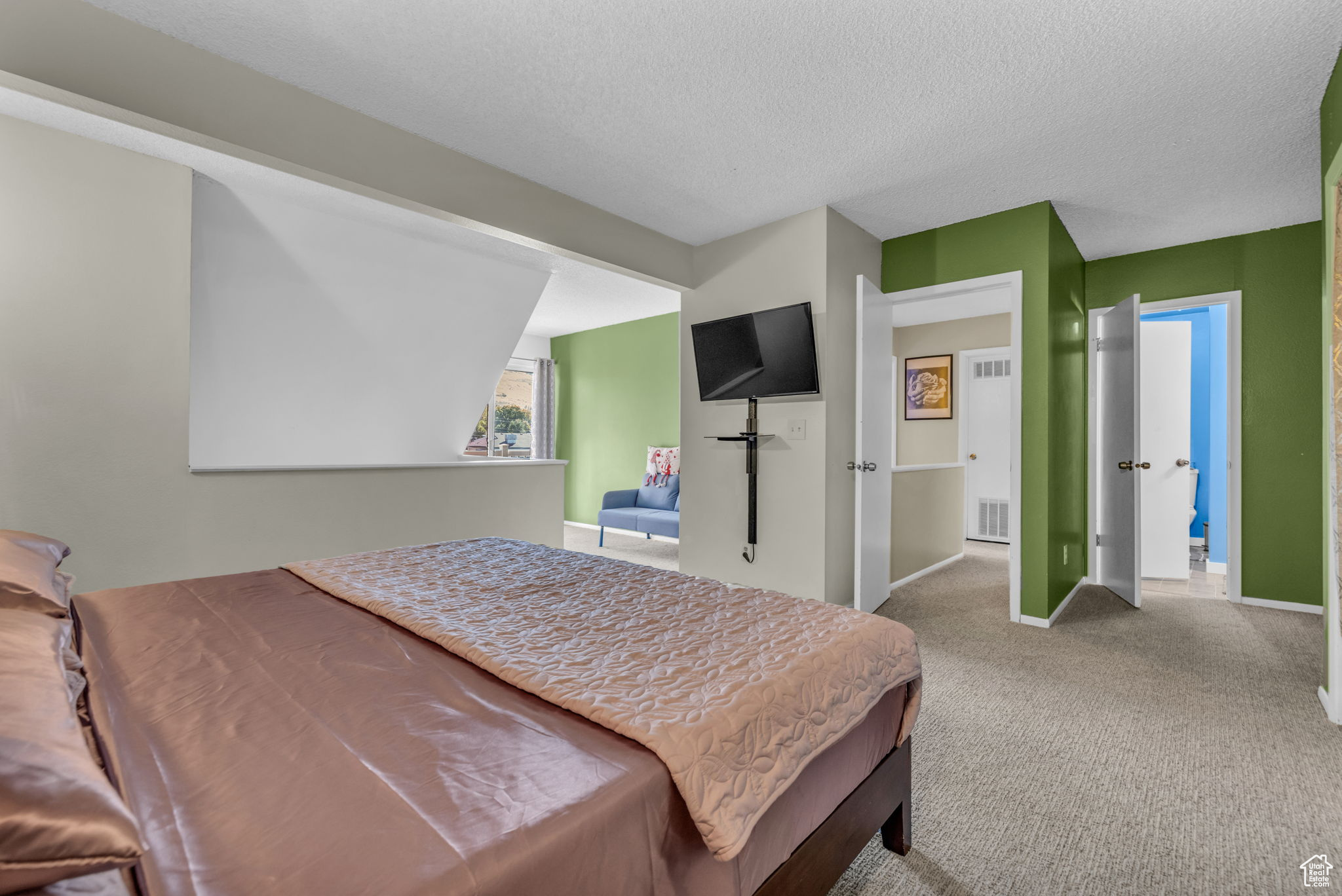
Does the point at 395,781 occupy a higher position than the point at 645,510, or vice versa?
the point at 395,781

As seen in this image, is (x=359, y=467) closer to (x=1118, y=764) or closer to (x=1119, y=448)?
(x=1118, y=764)

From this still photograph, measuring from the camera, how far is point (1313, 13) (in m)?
1.97

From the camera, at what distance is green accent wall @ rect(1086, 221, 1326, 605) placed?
12.3 feet

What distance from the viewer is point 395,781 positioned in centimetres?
83

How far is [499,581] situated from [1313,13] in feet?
10.6

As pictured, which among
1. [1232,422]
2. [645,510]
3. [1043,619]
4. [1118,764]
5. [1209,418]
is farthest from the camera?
[645,510]

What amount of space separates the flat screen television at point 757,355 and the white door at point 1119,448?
2162 millimetres

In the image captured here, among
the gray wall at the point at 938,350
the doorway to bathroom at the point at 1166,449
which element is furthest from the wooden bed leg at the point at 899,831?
the gray wall at the point at 938,350

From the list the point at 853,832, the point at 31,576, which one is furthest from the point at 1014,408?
the point at 31,576

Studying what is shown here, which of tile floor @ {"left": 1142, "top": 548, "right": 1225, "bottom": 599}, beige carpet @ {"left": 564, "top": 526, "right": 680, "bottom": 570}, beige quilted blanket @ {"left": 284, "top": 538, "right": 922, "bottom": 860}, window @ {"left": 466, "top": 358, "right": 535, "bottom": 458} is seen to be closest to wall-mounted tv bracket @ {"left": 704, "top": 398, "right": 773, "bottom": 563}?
beige carpet @ {"left": 564, "top": 526, "right": 680, "bottom": 570}

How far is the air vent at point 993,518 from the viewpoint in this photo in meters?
6.32

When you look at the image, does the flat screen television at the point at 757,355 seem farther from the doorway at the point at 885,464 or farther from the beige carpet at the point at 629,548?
the beige carpet at the point at 629,548

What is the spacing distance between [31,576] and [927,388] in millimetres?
7077

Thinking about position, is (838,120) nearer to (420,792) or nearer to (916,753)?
(916,753)
